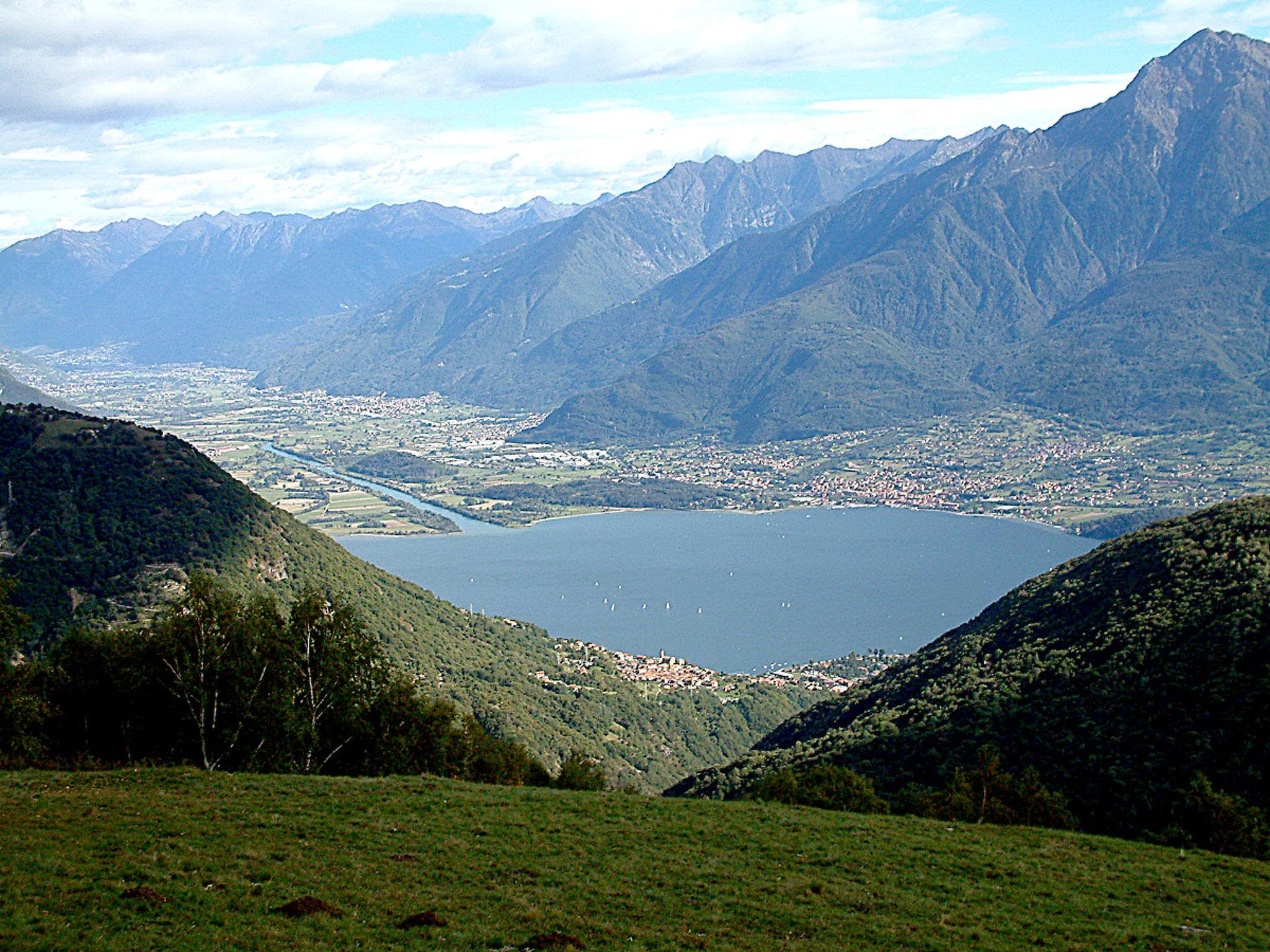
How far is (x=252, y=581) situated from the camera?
65.6 m

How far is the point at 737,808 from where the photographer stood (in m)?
25.2

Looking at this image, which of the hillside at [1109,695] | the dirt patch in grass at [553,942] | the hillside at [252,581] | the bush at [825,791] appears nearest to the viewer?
the dirt patch in grass at [553,942]

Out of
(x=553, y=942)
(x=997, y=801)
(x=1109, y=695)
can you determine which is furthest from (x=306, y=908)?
(x=1109, y=695)

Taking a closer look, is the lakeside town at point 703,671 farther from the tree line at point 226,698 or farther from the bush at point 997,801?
the bush at point 997,801

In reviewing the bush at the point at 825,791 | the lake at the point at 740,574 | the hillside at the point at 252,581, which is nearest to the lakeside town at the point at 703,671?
the hillside at the point at 252,581

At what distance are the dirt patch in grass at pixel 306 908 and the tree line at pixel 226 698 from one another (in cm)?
1264

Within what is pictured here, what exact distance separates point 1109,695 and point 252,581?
47.4 meters

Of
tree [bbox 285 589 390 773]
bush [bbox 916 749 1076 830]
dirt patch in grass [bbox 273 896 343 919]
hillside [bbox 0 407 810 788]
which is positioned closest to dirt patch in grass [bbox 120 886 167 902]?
dirt patch in grass [bbox 273 896 343 919]

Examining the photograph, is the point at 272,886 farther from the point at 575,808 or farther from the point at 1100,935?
the point at 1100,935

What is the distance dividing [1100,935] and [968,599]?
11156 centimetres

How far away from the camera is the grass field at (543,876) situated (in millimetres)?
15141

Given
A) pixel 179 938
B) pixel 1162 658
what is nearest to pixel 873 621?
pixel 1162 658

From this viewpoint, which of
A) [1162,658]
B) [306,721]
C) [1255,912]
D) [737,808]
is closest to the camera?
[1255,912]

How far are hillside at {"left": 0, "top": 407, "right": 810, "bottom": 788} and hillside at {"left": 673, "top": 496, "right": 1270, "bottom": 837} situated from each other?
18.7m
